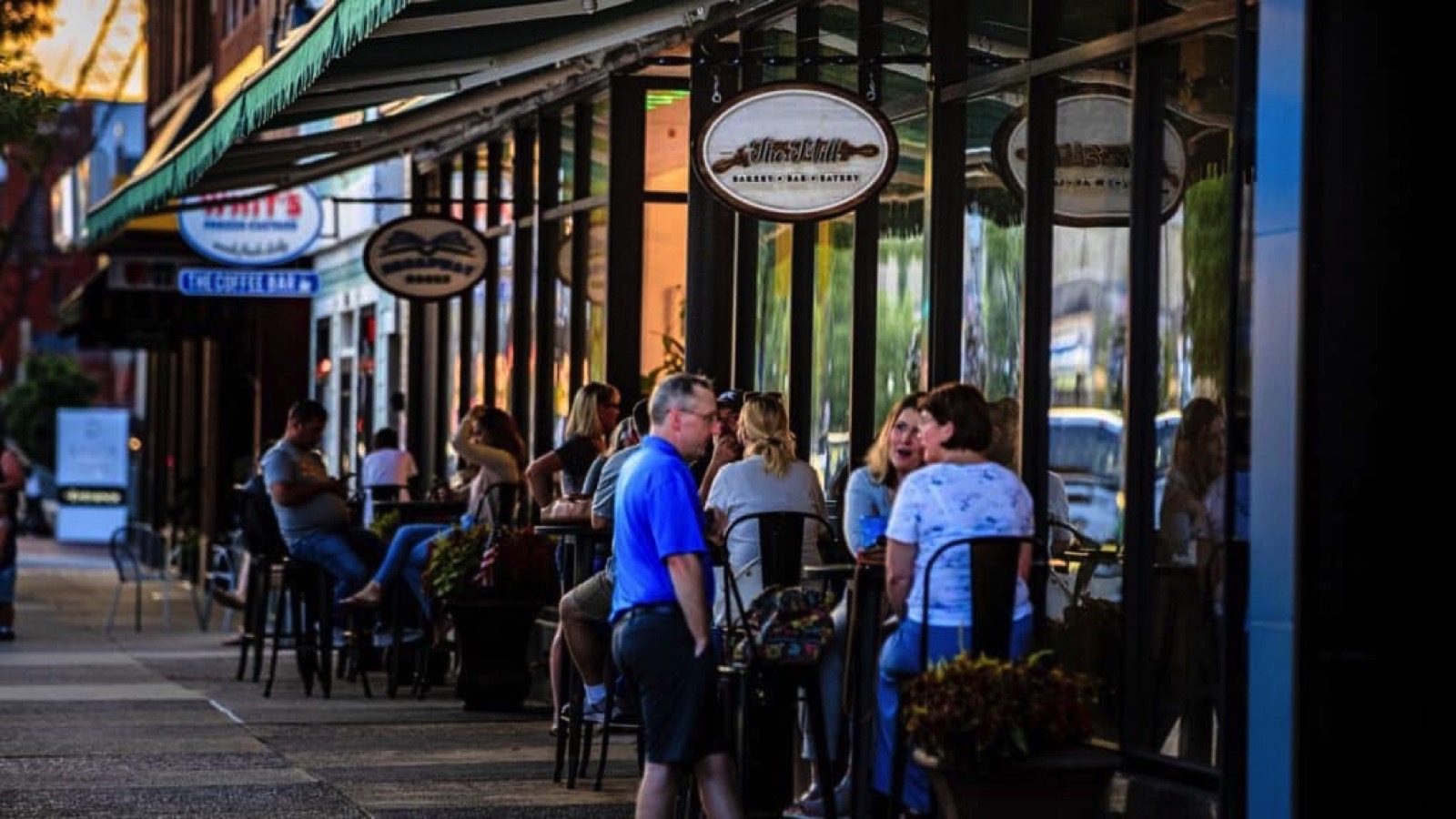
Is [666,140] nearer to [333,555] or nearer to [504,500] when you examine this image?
[504,500]

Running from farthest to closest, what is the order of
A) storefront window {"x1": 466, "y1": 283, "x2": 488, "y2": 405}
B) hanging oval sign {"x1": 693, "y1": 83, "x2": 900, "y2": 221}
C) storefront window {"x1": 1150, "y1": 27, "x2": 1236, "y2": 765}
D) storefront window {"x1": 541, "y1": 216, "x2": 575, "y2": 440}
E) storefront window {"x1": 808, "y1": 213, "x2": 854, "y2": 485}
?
storefront window {"x1": 466, "y1": 283, "x2": 488, "y2": 405}
storefront window {"x1": 541, "y1": 216, "x2": 575, "y2": 440}
storefront window {"x1": 808, "y1": 213, "x2": 854, "y2": 485}
hanging oval sign {"x1": 693, "y1": 83, "x2": 900, "y2": 221}
storefront window {"x1": 1150, "y1": 27, "x2": 1236, "y2": 765}

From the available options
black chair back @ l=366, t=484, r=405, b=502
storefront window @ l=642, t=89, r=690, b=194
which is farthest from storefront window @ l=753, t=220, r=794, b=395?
black chair back @ l=366, t=484, r=405, b=502

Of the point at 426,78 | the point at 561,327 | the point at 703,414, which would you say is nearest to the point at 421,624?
the point at 561,327

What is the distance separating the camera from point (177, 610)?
28031 millimetres

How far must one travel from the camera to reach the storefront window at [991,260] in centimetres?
1181

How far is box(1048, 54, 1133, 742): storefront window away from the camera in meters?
10.7

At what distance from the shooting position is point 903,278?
13320mm

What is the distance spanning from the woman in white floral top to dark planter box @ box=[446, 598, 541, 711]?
695cm

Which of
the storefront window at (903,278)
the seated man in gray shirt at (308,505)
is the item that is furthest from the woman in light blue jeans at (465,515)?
the storefront window at (903,278)

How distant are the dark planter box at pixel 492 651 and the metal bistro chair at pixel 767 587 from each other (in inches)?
157

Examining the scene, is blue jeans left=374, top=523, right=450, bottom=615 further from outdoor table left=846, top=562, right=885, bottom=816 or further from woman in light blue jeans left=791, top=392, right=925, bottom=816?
outdoor table left=846, top=562, right=885, bottom=816

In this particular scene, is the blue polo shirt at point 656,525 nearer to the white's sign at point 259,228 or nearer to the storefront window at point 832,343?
the storefront window at point 832,343

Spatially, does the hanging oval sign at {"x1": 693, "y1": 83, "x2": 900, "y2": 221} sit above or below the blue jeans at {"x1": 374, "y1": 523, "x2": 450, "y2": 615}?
above

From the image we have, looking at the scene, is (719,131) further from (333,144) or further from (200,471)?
(200,471)
